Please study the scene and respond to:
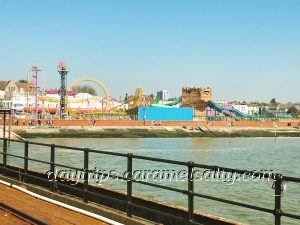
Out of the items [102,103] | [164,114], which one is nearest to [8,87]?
[102,103]

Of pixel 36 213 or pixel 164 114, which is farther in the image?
pixel 164 114

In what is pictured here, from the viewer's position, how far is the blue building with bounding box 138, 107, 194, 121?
109 meters

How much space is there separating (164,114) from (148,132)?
2304 centimetres

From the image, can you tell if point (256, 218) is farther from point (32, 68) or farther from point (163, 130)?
point (32, 68)

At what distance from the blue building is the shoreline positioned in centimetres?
1260

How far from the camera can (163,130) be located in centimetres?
9131

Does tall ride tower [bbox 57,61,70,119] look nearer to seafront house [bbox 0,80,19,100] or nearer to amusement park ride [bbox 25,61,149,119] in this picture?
amusement park ride [bbox 25,61,149,119]

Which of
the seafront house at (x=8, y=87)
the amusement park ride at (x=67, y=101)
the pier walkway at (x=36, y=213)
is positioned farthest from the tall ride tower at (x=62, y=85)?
the pier walkway at (x=36, y=213)

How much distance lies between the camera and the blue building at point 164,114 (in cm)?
10875

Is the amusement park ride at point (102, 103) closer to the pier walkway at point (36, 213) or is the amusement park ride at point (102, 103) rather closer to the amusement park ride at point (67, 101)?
the amusement park ride at point (67, 101)

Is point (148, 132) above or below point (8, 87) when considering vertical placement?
below

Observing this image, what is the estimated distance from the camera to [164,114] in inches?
4350

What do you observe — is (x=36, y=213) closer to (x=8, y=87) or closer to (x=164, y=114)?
(x=164, y=114)

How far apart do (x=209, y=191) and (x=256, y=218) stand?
15.5 ft
